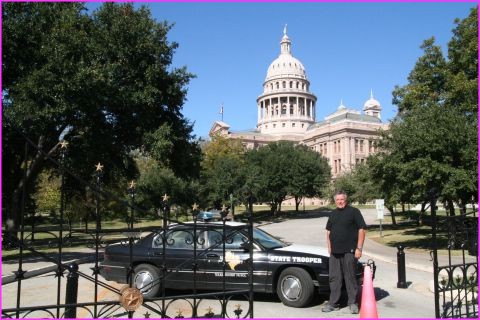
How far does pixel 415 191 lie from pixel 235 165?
105 ft

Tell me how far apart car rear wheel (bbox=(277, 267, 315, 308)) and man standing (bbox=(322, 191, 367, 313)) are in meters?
0.43

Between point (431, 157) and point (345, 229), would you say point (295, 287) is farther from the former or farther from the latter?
point (431, 157)

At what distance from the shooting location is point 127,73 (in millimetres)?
19688

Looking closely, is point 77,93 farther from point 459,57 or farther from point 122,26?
point 459,57

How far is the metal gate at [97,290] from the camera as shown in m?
4.29

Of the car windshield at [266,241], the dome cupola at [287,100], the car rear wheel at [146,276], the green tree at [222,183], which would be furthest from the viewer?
the dome cupola at [287,100]

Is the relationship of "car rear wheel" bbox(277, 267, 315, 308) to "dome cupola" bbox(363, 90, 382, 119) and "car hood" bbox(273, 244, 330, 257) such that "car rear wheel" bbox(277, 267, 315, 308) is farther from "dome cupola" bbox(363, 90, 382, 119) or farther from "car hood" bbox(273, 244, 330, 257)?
"dome cupola" bbox(363, 90, 382, 119)

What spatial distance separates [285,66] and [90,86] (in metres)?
122

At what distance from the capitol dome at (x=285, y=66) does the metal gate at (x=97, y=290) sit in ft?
404

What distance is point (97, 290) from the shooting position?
238 inches

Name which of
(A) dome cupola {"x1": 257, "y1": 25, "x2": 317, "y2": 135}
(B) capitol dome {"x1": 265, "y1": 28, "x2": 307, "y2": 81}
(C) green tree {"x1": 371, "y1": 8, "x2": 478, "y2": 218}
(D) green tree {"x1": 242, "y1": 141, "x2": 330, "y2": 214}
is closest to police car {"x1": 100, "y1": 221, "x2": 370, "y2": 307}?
(C) green tree {"x1": 371, "y1": 8, "x2": 478, "y2": 218}

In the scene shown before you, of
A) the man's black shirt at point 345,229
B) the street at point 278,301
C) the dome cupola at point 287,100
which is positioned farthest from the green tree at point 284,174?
the dome cupola at point 287,100

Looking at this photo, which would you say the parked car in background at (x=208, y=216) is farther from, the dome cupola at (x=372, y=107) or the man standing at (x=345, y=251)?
the dome cupola at (x=372, y=107)

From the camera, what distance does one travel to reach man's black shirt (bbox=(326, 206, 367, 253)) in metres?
7.67
